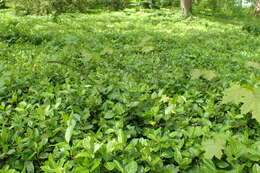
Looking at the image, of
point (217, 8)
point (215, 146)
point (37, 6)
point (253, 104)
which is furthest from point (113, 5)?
point (215, 146)

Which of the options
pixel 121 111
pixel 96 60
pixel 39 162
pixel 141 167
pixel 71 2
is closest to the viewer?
pixel 141 167

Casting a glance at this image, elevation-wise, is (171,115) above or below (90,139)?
below

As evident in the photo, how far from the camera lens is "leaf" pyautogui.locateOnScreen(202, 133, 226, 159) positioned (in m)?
1.11

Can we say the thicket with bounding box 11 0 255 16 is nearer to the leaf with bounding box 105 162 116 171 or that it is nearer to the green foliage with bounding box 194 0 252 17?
the green foliage with bounding box 194 0 252 17

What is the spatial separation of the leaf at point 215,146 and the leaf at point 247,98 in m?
0.34

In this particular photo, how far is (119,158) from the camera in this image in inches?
41.5

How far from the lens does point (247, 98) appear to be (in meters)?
1.50

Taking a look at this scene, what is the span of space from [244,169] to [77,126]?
3.13 feet

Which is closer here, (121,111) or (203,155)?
(203,155)

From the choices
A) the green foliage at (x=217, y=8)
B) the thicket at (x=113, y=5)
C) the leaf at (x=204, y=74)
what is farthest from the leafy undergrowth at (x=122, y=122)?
the green foliage at (x=217, y=8)

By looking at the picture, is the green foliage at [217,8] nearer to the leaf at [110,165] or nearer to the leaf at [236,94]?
the leaf at [236,94]

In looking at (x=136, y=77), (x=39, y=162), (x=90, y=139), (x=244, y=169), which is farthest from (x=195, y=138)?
(x=136, y=77)

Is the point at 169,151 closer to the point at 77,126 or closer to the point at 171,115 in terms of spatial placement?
the point at 171,115

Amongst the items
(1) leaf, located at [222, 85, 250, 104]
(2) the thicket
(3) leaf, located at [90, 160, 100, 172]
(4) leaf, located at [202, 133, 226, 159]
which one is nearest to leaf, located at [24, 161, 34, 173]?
(3) leaf, located at [90, 160, 100, 172]
